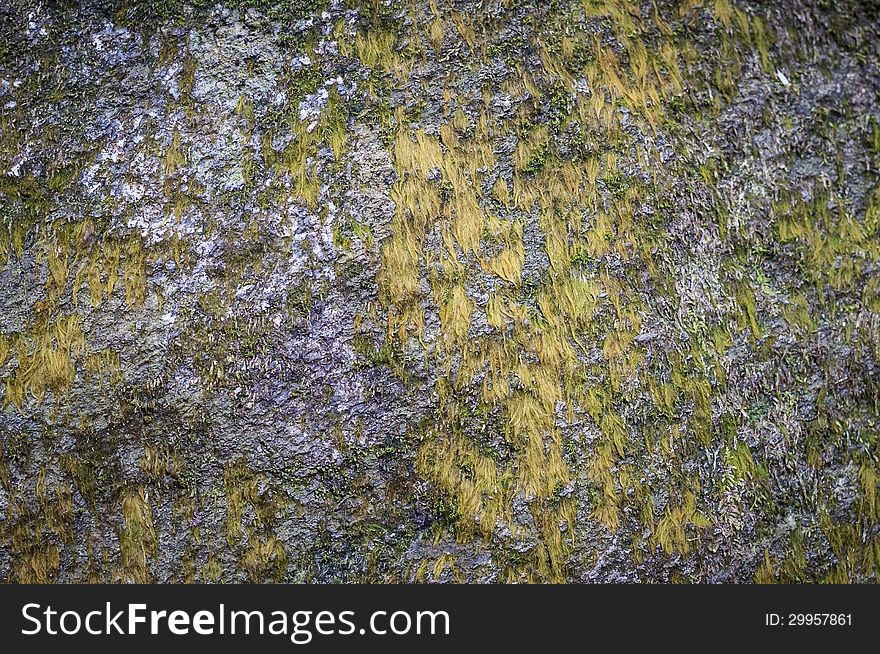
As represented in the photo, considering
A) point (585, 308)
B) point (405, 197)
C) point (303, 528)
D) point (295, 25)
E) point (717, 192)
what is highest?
point (295, 25)

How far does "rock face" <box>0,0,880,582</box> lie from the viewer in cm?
103

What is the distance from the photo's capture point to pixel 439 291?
1045mm

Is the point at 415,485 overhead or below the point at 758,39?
below

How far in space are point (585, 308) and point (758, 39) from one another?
1.81 feet

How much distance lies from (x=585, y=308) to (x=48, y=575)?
1010 millimetres

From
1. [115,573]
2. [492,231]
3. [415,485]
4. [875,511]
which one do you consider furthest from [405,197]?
[875,511]

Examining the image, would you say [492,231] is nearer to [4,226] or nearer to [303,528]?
[303,528]

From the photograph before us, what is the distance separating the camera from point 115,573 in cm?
103

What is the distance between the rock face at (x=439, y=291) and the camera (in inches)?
40.6

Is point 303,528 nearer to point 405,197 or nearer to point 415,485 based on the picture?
point 415,485

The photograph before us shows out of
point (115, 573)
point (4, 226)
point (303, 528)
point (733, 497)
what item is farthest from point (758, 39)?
point (115, 573)

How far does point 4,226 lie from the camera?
3.39ft

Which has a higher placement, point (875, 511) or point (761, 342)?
point (761, 342)

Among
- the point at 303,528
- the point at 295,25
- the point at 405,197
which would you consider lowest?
the point at 303,528
